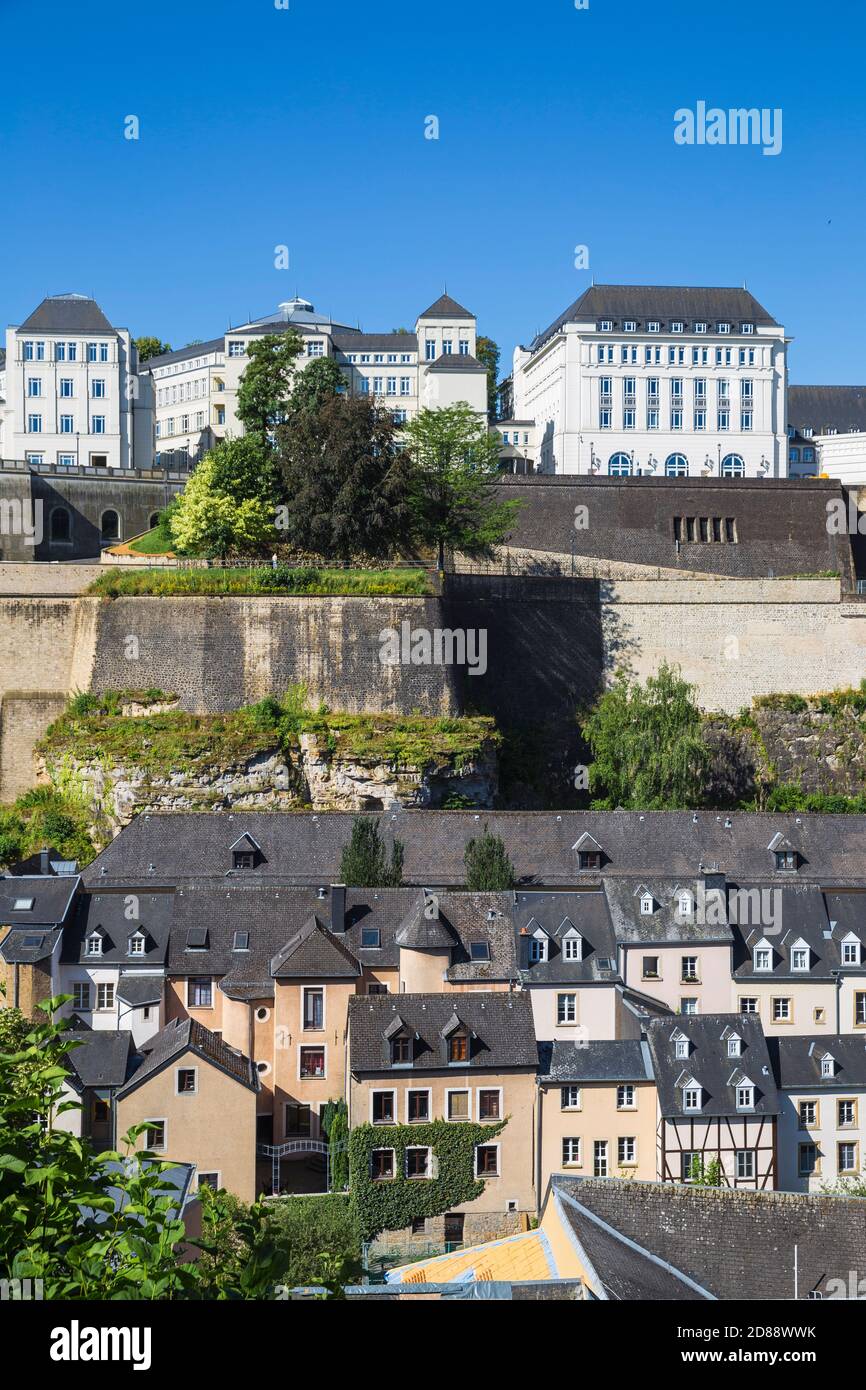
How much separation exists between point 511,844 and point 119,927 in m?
8.04

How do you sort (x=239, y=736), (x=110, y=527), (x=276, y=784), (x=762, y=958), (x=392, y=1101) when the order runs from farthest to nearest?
(x=110, y=527), (x=239, y=736), (x=276, y=784), (x=762, y=958), (x=392, y=1101)

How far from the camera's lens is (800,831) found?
3033 centimetres

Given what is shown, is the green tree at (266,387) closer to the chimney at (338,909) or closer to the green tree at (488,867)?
the green tree at (488,867)

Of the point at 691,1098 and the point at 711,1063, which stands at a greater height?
the point at 711,1063

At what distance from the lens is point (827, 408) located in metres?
64.4

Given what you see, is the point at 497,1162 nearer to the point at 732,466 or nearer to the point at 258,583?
the point at 258,583

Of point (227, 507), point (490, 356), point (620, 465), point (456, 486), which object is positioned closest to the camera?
point (227, 507)

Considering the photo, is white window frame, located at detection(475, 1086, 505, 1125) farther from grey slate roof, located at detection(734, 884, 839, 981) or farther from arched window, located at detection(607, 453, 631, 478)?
arched window, located at detection(607, 453, 631, 478)

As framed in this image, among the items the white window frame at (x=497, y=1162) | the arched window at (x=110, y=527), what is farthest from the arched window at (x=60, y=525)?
the white window frame at (x=497, y=1162)

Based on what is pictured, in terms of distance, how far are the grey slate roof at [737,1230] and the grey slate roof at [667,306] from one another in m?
43.2

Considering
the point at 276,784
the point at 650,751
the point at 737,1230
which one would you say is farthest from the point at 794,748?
the point at 737,1230

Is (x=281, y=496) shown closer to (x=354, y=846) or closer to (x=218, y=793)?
(x=218, y=793)

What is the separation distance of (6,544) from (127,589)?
6911 mm
